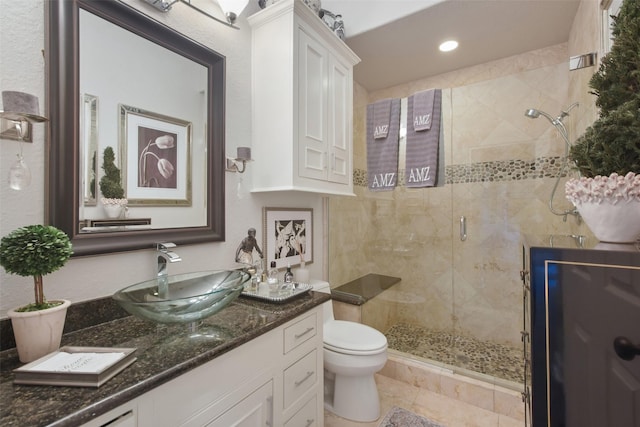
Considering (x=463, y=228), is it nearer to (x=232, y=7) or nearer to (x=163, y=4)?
(x=232, y=7)

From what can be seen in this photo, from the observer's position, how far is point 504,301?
2531 millimetres

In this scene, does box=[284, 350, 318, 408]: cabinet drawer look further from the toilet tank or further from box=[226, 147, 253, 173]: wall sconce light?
box=[226, 147, 253, 173]: wall sconce light

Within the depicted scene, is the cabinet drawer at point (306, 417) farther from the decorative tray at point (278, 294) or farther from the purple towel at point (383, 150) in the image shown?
the purple towel at point (383, 150)

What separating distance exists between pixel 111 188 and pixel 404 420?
2.02 meters

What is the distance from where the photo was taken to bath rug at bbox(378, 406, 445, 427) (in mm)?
1715

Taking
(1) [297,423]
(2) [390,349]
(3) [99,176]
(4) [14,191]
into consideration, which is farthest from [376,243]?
(4) [14,191]

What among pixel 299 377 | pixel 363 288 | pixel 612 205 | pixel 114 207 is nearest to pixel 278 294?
pixel 299 377

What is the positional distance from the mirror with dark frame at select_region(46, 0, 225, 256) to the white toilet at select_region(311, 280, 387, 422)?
0.98 m

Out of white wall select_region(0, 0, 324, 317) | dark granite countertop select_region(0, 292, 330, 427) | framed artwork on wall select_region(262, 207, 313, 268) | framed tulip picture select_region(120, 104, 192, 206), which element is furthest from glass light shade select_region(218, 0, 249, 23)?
dark granite countertop select_region(0, 292, 330, 427)

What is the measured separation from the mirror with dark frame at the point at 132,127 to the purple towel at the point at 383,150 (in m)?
1.42

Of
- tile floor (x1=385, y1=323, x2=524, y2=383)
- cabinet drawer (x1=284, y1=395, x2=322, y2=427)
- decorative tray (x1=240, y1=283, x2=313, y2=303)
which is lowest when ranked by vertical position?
tile floor (x1=385, y1=323, x2=524, y2=383)

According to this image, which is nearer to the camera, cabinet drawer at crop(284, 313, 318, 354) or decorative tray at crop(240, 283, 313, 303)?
Result: cabinet drawer at crop(284, 313, 318, 354)

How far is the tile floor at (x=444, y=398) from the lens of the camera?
177cm

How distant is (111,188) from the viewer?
1150 millimetres
